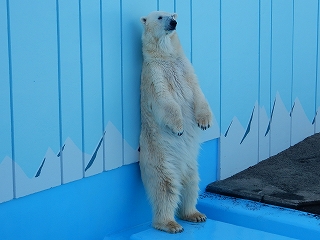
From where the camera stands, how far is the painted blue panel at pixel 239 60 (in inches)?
135

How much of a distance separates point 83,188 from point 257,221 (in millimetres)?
981

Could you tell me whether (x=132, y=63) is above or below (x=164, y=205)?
above

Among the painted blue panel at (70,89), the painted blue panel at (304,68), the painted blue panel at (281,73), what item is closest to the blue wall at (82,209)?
the painted blue panel at (70,89)

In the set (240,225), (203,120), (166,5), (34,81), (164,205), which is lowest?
(240,225)

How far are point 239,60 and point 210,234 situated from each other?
1290 mm

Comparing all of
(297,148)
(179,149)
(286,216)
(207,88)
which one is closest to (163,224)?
(179,149)

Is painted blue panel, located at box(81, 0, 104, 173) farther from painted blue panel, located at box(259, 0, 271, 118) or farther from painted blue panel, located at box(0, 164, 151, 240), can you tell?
painted blue panel, located at box(259, 0, 271, 118)

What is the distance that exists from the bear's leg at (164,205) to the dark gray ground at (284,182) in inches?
24.9

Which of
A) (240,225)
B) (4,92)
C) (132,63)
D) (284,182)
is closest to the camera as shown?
(4,92)

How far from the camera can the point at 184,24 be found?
10.1 feet

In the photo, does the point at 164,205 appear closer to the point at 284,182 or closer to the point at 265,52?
the point at 284,182

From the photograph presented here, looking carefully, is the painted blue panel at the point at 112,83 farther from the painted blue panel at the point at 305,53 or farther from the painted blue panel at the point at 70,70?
the painted blue panel at the point at 305,53

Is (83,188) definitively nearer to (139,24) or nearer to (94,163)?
(94,163)

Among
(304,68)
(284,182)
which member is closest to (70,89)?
(284,182)
